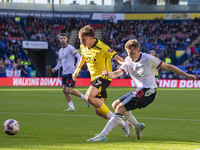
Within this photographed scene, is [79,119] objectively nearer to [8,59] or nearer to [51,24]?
[8,59]

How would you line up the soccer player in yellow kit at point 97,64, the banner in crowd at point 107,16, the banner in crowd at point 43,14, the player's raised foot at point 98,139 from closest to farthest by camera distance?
the player's raised foot at point 98,139, the soccer player in yellow kit at point 97,64, the banner in crowd at point 43,14, the banner in crowd at point 107,16

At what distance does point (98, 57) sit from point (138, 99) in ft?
5.65

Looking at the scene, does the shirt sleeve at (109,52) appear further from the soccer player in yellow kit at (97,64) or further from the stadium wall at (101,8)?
the stadium wall at (101,8)

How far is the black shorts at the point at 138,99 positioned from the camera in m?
7.36

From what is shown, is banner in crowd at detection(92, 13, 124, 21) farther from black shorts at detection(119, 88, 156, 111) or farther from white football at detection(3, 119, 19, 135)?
black shorts at detection(119, 88, 156, 111)

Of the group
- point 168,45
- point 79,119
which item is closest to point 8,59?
point 168,45

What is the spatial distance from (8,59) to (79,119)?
2939cm

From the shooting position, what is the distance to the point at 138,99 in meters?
7.38

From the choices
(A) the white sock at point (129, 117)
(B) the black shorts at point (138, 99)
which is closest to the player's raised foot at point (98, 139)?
(B) the black shorts at point (138, 99)

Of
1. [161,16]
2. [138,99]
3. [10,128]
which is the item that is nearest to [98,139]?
[138,99]

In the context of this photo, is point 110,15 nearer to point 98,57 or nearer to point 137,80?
point 98,57

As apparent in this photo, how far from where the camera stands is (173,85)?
34.2 metres

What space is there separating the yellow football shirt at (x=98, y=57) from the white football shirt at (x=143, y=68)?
1150mm

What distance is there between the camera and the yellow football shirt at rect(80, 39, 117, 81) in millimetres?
8688
